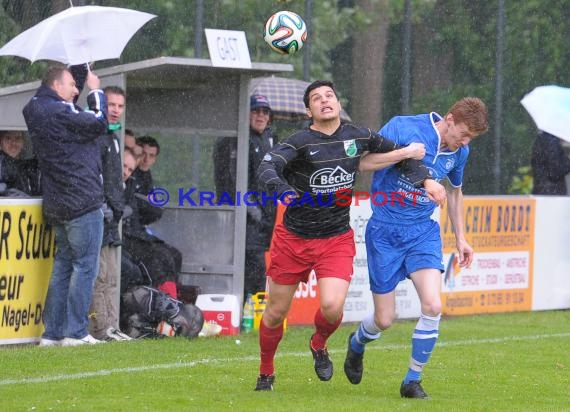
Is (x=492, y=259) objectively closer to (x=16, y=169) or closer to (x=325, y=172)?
(x=16, y=169)

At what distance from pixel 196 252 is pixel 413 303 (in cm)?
269

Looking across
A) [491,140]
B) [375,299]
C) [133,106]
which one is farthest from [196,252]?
[491,140]

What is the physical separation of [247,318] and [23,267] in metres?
2.50

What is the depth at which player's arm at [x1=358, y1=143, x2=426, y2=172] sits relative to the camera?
8492 mm

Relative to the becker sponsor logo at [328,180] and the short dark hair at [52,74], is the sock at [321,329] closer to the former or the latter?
the becker sponsor logo at [328,180]

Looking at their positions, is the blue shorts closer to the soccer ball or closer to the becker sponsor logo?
the becker sponsor logo

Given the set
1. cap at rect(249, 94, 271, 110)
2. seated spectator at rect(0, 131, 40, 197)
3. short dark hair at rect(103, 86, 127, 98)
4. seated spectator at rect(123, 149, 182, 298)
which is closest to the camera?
seated spectator at rect(0, 131, 40, 197)

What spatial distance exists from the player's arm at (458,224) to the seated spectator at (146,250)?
3790 mm

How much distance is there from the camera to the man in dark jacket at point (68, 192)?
35.0 ft

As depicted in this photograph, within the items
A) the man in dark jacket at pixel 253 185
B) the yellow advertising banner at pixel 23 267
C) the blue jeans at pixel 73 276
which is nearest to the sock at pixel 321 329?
the blue jeans at pixel 73 276

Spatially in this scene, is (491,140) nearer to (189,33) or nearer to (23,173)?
(189,33)

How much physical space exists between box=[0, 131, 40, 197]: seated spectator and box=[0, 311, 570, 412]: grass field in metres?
1.44

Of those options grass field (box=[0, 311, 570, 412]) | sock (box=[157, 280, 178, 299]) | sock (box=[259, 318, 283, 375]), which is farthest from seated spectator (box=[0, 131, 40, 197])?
sock (box=[259, 318, 283, 375])

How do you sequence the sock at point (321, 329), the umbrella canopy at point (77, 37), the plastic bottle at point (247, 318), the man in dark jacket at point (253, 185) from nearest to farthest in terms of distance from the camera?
1. the sock at point (321, 329)
2. the umbrella canopy at point (77, 37)
3. the plastic bottle at point (247, 318)
4. the man in dark jacket at point (253, 185)
